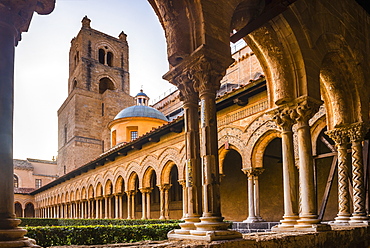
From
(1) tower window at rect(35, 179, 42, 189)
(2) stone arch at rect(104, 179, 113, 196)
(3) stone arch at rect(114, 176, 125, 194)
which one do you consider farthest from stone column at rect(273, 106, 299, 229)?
(1) tower window at rect(35, 179, 42, 189)

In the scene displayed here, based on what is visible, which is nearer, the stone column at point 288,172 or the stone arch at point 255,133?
the stone column at point 288,172

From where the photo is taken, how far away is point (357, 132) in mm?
8250

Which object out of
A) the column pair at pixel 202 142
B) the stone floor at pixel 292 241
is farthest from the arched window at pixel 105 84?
the column pair at pixel 202 142

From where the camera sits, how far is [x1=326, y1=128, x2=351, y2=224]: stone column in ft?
26.4

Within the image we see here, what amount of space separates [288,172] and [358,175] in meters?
2.80

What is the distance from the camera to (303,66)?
643 cm

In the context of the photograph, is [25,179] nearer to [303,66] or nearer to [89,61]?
[89,61]

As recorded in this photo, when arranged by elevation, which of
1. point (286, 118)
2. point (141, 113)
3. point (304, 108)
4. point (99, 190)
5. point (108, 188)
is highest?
point (141, 113)

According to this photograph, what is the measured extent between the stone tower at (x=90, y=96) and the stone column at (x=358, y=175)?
30187 millimetres

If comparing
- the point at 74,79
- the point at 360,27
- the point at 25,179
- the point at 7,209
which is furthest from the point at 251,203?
the point at 25,179

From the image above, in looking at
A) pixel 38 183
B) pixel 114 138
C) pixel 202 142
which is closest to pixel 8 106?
pixel 202 142

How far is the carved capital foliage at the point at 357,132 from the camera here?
8.23 meters

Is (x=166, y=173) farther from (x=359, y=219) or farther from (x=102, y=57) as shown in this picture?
(x=102, y=57)

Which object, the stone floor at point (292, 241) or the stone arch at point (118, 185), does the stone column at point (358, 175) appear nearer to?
the stone floor at point (292, 241)
